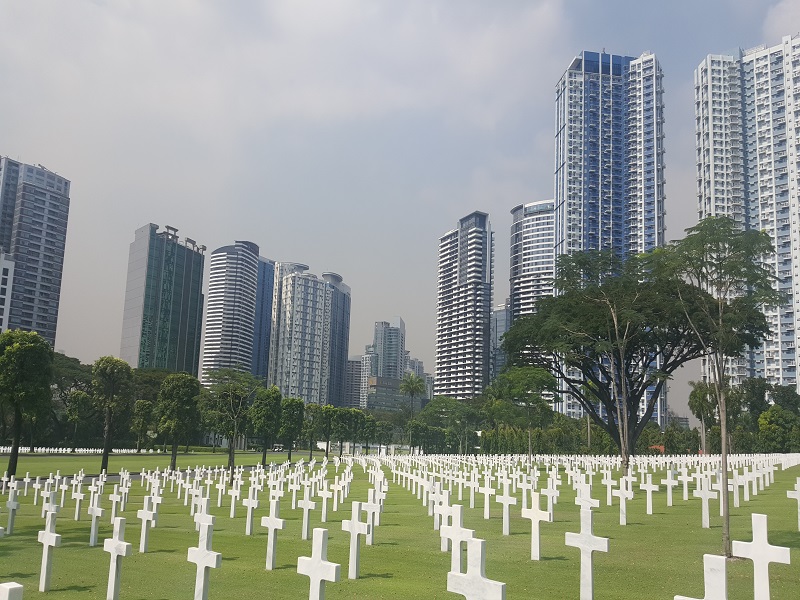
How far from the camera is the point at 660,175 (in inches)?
6112

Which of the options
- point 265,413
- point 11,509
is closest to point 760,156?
point 265,413

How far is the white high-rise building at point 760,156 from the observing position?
399 ft

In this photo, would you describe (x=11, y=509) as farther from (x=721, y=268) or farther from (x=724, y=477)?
(x=721, y=268)

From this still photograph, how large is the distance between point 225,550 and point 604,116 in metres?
166

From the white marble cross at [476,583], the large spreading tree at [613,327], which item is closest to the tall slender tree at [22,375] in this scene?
the large spreading tree at [613,327]

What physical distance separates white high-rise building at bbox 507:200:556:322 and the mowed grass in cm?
15053

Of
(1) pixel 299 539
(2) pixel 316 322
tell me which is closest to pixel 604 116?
(2) pixel 316 322

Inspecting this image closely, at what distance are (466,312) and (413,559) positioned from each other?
166730mm

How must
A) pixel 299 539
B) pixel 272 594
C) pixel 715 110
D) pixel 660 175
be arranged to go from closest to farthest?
1. pixel 272 594
2. pixel 299 539
3. pixel 715 110
4. pixel 660 175

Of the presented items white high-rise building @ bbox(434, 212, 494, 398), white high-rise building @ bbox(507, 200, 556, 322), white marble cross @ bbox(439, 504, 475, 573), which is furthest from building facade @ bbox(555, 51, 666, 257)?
white marble cross @ bbox(439, 504, 475, 573)

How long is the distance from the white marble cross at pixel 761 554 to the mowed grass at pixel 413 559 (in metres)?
1.84

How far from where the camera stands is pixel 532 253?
170m

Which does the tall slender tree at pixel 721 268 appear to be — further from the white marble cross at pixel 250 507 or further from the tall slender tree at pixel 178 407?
the tall slender tree at pixel 178 407

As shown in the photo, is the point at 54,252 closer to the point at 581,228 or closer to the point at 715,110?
the point at 581,228
